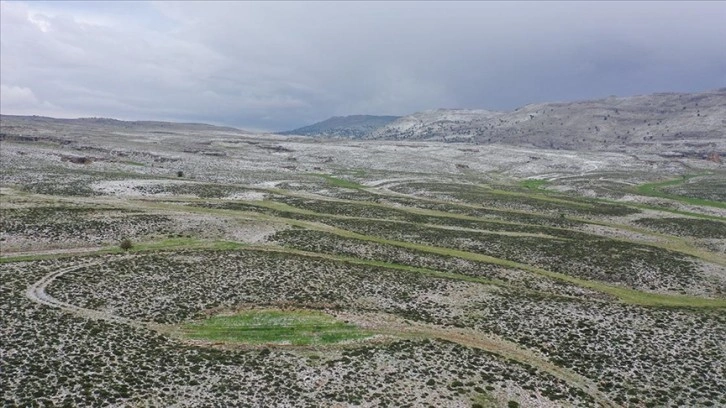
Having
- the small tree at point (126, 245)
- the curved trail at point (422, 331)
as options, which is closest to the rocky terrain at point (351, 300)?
the curved trail at point (422, 331)

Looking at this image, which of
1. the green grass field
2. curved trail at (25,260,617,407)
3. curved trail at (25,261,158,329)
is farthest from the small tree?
the green grass field

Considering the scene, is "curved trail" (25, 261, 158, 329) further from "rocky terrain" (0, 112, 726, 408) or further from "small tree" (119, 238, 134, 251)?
"small tree" (119, 238, 134, 251)

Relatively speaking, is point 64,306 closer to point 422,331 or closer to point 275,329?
point 275,329

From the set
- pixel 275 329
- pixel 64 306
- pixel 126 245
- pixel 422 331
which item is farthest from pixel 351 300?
pixel 126 245

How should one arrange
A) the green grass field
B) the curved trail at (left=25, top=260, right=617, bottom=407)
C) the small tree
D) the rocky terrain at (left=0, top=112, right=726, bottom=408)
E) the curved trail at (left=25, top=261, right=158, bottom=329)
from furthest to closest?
the small tree, the curved trail at (left=25, top=261, right=158, bottom=329), the green grass field, the curved trail at (left=25, top=260, right=617, bottom=407), the rocky terrain at (left=0, top=112, right=726, bottom=408)

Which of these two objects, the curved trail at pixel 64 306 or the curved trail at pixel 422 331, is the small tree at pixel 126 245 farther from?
the curved trail at pixel 422 331

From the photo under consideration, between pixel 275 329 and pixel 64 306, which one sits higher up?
pixel 64 306

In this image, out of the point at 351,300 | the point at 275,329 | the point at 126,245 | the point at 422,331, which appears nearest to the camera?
the point at 275,329
